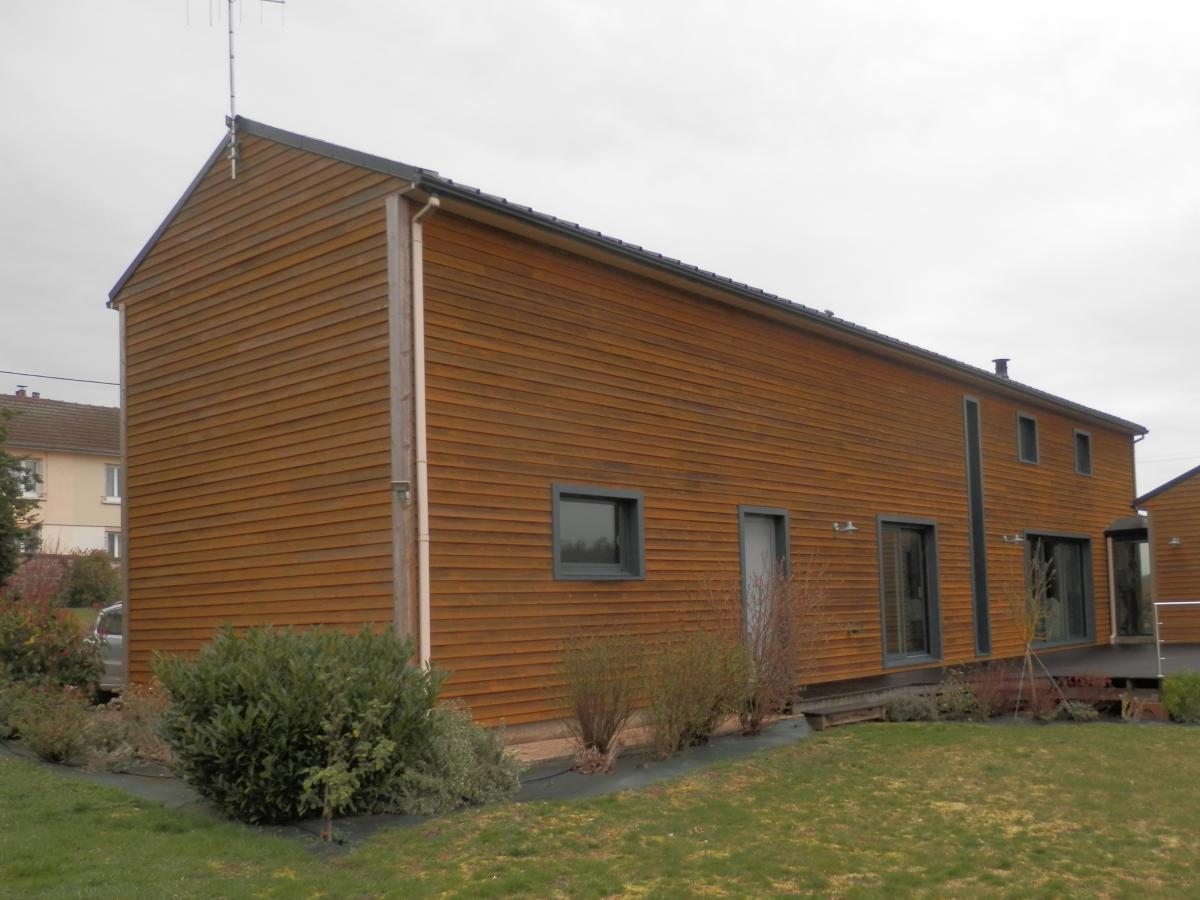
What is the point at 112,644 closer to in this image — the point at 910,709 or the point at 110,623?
the point at 110,623

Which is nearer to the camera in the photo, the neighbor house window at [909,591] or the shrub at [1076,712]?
the shrub at [1076,712]

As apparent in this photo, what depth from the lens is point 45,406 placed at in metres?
39.3

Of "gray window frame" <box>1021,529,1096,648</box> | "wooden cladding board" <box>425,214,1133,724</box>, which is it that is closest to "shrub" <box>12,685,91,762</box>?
"wooden cladding board" <box>425,214,1133,724</box>

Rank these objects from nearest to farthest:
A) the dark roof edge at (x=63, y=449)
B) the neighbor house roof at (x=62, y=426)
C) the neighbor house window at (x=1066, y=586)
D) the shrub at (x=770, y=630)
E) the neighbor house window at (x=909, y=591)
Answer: the shrub at (x=770, y=630) < the neighbor house window at (x=909, y=591) < the neighbor house window at (x=1066, y=586) < the dark roof edge at (x=63, y=449) < the neighbor house roof at (x=62, y=426)

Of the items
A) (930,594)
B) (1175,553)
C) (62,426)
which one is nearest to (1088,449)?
(1175,553)

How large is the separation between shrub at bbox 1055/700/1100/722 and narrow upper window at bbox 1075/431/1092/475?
1120 centimetres

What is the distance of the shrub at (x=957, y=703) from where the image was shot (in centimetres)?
1378

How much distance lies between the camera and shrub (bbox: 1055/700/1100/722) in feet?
44.7

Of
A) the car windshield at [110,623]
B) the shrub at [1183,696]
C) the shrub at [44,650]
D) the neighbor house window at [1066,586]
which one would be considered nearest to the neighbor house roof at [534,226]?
the shrub at [44,650]

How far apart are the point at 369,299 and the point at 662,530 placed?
4.17 m

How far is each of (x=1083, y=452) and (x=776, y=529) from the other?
40.7 feet

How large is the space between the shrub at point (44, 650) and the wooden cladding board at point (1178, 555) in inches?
776

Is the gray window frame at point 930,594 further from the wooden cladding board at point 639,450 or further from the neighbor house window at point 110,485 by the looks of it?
the neighbor house window at point 110,485

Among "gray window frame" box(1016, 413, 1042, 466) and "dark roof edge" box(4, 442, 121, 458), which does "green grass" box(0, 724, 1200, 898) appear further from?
"dark roof edge" box(4, 442, 121, 458)
